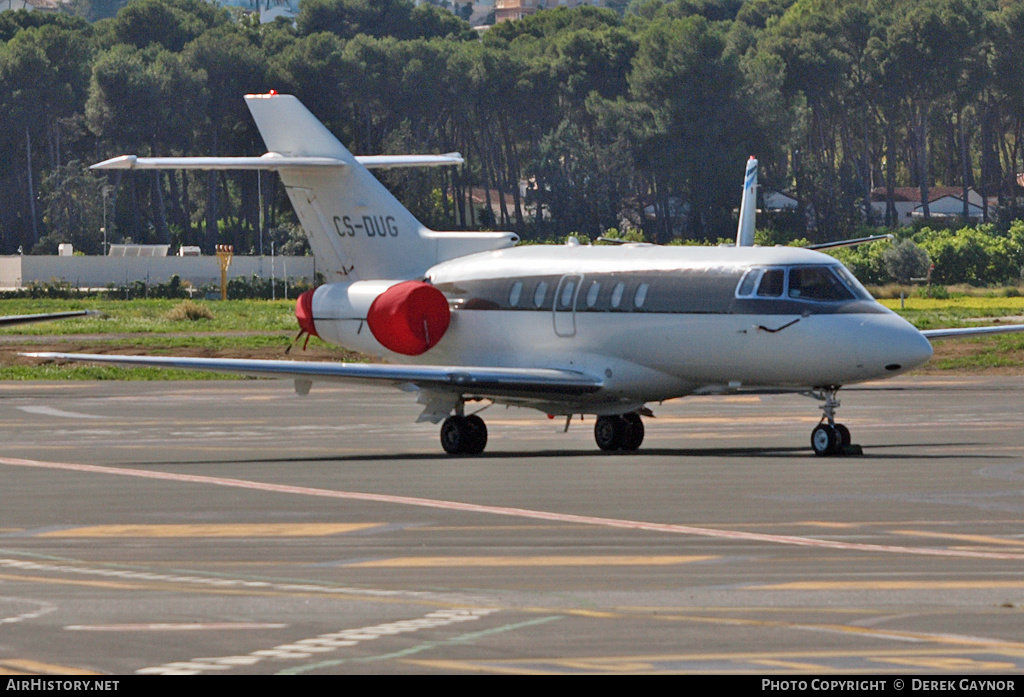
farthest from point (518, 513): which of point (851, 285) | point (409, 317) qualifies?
point (409, 317)

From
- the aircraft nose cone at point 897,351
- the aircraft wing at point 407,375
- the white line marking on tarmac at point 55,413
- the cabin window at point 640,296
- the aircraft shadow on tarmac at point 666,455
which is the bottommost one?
the white line marking on tarmac at point 55,413

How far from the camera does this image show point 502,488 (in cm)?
2097

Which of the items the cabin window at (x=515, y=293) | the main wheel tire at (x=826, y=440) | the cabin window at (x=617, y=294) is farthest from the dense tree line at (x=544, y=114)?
the main wheel tire at (x=826, y=440)

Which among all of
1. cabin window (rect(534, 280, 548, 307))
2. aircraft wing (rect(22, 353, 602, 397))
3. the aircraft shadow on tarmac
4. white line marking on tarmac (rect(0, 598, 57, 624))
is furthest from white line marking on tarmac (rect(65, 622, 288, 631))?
cabin window (rect(534, 280, 548, 307))

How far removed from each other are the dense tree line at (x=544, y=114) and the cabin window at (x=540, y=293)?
123 meters

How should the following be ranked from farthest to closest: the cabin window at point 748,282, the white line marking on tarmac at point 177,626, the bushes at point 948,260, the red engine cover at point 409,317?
the bushes at point 948,260 → the red engine cover at point 409,317 → the cabin window at point 748,282 → the white line marking on tarmac at point 177,626

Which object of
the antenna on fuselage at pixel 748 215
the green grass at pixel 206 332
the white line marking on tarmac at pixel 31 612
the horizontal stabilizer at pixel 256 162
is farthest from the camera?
the green grass at pixel 206 332

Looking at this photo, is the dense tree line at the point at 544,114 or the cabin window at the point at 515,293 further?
the dense tree line at the point at 544,114

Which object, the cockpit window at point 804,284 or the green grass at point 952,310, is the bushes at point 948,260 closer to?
the green grass at point 952,310

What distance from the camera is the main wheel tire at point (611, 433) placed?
27.2 meters

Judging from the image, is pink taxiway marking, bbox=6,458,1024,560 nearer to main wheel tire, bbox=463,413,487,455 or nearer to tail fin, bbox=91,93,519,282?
main wheel tire, bbox=463,413,487,455

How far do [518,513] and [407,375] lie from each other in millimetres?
7688

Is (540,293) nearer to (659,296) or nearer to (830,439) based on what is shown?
(659,296)

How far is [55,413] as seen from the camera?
35.9 m
